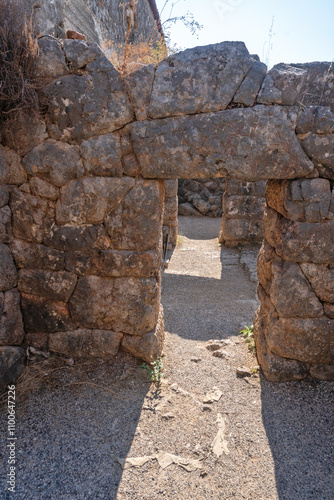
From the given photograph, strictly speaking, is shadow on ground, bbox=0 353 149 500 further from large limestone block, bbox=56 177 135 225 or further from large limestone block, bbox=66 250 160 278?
large limestone block, bbox=56 177 135 225

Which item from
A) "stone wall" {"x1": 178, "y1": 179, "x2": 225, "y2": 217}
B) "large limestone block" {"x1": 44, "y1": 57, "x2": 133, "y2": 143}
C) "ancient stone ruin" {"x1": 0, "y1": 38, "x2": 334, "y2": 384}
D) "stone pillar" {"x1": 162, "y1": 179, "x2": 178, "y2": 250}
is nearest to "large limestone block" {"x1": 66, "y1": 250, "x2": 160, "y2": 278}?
"ancient stone ruin" {"x1": 0, "y1": 38, "x2": 334, "y2": 384}

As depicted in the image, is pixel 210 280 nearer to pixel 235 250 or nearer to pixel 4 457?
pixel 235 250

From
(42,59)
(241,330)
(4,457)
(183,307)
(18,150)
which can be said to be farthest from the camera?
(183,307)

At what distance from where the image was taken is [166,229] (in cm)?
802

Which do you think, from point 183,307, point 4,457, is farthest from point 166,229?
point 4,457

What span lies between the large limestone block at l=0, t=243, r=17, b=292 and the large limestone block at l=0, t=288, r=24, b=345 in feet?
0.28

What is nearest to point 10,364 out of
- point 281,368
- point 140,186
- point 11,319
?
point 11,319

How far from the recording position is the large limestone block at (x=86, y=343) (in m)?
3.10

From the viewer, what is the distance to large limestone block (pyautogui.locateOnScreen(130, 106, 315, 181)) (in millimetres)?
2604

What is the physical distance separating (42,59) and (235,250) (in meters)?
6.24

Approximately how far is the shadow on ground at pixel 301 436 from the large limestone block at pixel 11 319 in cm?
229

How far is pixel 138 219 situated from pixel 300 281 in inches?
59.0

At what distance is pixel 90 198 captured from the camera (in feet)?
9.14

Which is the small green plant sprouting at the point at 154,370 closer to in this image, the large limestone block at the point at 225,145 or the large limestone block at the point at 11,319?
the large limestone block at the point at 11,319
